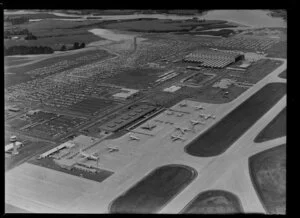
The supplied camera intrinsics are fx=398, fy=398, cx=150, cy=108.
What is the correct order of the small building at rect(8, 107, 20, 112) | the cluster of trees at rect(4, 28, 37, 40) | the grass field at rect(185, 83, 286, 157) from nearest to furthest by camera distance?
the grass field at rect(185, 83, 286, 157) → the cluster of trees at rect(4, 28, 37, 40) → the small building at rect(8, 107, 20, 112)

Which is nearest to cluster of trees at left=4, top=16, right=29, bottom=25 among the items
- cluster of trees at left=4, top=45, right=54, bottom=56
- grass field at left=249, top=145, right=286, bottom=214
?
cluster of trees at left=4, top=45, right=54, bottom=56

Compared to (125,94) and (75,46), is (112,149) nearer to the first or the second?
(125,94)

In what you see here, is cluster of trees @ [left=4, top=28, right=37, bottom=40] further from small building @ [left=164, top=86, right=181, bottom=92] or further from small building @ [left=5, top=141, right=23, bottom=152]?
small building @ [left=164, top=86, right=181, bottom=92]

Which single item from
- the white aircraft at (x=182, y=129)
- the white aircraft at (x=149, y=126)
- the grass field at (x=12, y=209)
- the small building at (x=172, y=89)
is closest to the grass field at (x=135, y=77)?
the small building at (x=172, y=89)

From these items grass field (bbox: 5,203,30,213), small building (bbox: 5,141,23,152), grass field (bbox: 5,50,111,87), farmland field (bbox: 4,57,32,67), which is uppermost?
farmland field (bbox: 4,57,32,67)
